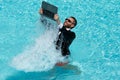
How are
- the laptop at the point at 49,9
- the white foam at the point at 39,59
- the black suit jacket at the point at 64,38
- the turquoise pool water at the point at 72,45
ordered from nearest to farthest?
the laptop at the point at 49,9, the black suit jacket at the point at 64,38, the white foam at the point at 39,59, the turquoise pool water at the point at 72,45

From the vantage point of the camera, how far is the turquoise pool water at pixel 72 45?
7219 millimetres

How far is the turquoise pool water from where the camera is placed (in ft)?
23.7

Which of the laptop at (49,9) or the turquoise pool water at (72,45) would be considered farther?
the turquoise pool water at (72,45)

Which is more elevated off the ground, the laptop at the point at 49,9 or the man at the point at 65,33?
the laptop at the point at 49,9

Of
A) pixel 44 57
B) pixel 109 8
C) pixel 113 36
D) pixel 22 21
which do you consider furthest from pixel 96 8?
pixel 44 57

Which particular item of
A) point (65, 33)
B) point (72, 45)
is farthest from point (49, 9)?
point (72, 45)

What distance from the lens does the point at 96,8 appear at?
9398 mm

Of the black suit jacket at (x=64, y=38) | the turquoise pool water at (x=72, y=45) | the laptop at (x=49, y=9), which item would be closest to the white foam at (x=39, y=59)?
the turquoise pool water at (x=72, y=45)

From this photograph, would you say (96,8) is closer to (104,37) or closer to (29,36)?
(104,37)

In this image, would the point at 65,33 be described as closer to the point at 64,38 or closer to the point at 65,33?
the point at 65,33

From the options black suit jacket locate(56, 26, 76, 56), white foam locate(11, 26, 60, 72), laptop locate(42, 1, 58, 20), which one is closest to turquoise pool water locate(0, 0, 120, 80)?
white foam locate(11, 26, 60, 72)

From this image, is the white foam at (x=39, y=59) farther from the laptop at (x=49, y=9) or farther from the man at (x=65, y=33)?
the laptop at (x=49, y=9)

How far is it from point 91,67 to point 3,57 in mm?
2070

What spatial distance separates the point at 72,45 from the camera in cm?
811
